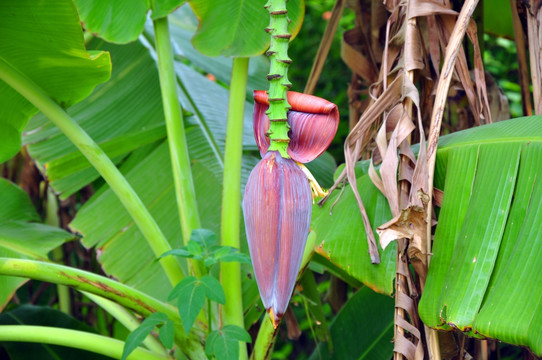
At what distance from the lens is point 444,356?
0.69 metres

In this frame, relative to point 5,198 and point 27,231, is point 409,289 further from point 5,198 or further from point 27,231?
point 5,198

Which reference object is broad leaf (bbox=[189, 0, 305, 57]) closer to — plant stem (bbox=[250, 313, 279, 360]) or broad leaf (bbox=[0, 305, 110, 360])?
plant stem (bbox=[250, 313, 279, 360])

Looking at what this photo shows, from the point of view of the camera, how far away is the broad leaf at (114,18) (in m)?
0.89

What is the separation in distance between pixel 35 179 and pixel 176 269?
0.81 meters

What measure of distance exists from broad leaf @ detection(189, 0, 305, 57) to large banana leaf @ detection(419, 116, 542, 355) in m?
0.32

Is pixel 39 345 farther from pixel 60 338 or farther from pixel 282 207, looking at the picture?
pixel 282 207

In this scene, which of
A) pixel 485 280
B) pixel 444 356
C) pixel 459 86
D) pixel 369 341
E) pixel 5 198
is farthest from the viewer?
pixel 5 198

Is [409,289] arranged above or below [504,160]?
below

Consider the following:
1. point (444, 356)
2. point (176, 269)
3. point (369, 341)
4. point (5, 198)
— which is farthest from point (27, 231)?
point (444, 356)

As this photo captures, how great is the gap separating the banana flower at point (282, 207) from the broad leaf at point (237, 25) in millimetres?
444

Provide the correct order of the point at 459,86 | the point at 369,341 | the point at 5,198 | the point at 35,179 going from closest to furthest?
1. the point at 459,86
2. the point at 369,341
3. the point at 5,198
4. the point at 35,179

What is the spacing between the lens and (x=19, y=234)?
3.44 feet

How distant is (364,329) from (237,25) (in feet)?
1.94

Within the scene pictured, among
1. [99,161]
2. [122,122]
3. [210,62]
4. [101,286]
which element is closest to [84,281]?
[101,286]
